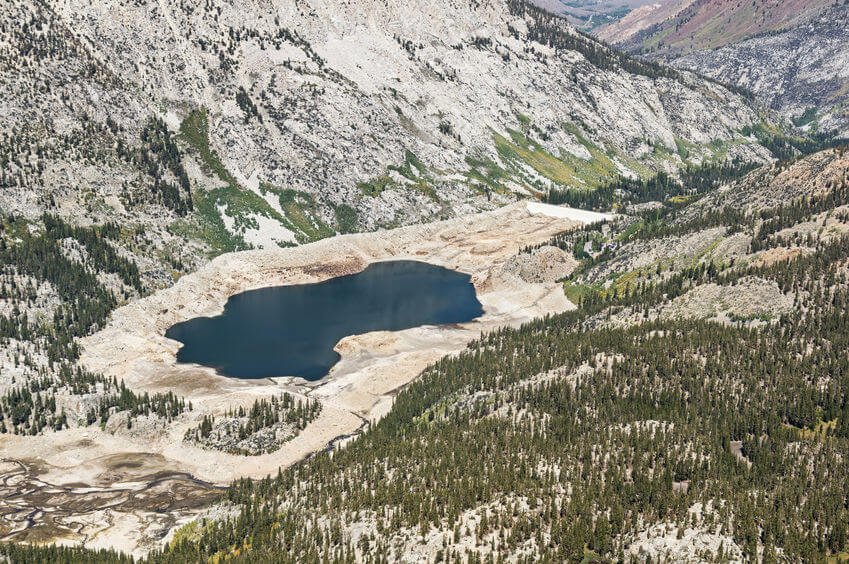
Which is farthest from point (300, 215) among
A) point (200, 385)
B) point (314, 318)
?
point (200, 385)

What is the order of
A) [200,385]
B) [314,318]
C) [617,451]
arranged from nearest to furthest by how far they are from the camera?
1. [617,451]
2. [200,385]
3. [314,318]

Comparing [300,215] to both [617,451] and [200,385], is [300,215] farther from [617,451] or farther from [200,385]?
[617,451]

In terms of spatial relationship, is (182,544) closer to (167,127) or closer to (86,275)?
(86,275)

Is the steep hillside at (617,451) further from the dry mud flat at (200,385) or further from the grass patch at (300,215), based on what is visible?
the grass patch at (300,215)

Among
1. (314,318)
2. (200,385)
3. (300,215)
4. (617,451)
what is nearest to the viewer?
(617,451)

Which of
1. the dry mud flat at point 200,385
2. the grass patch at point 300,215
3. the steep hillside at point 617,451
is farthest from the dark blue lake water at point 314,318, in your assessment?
the steep hillside at point 617,451

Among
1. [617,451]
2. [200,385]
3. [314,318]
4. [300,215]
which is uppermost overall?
[300,215]
